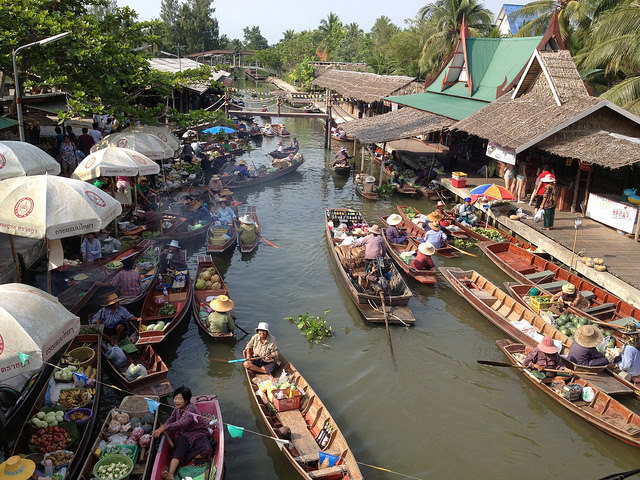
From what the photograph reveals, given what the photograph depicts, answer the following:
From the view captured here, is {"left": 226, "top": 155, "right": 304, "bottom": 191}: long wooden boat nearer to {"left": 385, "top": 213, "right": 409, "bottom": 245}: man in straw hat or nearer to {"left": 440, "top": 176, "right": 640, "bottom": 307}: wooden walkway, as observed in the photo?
{"left": 385, "top": 213, "right": 409, "bottom": 245}: man in straw hat

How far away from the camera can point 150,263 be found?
566 inches

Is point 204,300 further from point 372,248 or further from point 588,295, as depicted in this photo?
point 588,295

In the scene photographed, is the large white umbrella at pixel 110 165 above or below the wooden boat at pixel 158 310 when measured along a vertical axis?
above

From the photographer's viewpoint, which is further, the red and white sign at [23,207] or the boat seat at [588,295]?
the boat seat at [588,295]

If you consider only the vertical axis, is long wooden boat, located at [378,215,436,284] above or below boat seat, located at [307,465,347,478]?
above

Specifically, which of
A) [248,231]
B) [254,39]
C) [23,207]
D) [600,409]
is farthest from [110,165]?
Answer: [254,39]

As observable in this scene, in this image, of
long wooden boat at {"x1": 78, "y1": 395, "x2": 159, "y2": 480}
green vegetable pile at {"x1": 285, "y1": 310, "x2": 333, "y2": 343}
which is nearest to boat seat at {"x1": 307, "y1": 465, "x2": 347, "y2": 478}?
long wooden boat at {"x1": 78, "y1": 395, "x2": 159, "y2": 480}

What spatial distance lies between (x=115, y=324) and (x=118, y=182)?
7.01 metres

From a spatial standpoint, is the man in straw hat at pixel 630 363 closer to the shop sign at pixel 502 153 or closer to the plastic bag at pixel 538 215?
the plastic bag at pixel 538 215

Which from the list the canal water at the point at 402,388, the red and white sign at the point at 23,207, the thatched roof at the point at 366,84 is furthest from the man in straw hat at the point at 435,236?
the thatched roof at the point at 366,84

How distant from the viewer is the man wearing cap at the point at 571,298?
13227 mm

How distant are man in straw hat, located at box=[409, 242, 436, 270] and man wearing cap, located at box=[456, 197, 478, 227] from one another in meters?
5.48

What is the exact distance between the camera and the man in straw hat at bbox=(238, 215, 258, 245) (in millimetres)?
17906

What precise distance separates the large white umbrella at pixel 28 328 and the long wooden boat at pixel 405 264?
34.0ft
